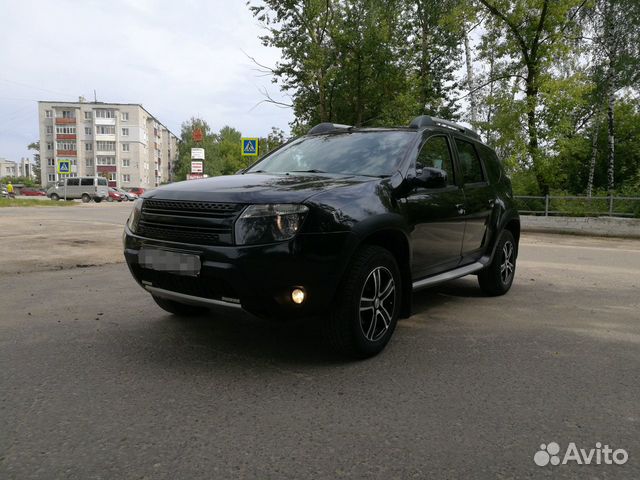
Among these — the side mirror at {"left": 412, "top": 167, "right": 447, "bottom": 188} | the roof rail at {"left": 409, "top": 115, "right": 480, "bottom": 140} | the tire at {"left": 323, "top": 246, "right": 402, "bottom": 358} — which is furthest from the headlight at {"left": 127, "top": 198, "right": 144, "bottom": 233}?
the roof rail at {"left": 409, "top": 115, "right": 480, "bottom": 140}

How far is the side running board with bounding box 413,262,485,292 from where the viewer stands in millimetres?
4086

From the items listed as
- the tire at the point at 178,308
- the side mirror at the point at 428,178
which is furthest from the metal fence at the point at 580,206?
the tire at the point at 178,308

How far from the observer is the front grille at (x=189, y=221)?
3.09 meters

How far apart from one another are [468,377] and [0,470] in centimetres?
257

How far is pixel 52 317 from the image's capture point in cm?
456

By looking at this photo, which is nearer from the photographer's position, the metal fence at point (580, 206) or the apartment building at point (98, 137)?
the metal fence at point (580, 206)

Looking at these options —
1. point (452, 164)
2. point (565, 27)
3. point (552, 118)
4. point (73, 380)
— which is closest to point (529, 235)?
point (552, 118)

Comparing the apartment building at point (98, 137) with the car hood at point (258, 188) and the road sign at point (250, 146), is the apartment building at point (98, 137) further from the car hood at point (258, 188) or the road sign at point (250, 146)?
the car hood at point (258, 188)

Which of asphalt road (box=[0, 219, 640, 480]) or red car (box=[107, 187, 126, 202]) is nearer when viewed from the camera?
asphalt road (box=[0, 219, 640, 480])

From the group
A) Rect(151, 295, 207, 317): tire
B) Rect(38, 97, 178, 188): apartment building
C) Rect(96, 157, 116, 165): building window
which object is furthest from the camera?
Rect(96, 157, 116, 165): building window

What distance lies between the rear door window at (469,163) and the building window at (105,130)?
3635 inches

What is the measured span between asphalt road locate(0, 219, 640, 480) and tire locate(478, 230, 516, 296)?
2.10 ft

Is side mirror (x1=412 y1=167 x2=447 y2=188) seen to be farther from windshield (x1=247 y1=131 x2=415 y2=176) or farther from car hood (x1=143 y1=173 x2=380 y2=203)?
car hood (x1=143 y1=173 x2=380 y2=203)

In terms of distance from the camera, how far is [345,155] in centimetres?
429
